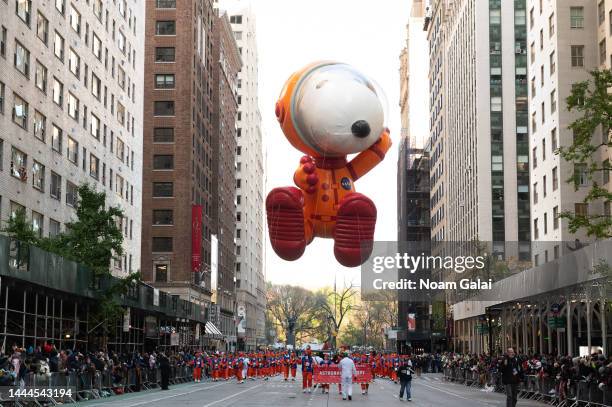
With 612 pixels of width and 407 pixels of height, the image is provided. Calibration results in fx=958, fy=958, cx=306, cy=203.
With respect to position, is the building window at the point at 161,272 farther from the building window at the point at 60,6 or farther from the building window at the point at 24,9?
the building window at the point at 24,9

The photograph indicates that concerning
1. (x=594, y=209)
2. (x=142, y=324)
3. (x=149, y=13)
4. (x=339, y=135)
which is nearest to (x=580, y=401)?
(x=339, y=135)

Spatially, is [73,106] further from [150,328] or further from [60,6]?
[150,328]

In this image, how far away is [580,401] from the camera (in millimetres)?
30781

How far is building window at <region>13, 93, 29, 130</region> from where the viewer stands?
1885 inches

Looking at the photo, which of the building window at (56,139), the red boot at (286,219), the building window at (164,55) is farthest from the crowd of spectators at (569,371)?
the building window at (164,55)

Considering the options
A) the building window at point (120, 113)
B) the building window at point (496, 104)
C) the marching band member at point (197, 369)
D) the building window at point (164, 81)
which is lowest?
the marching band member at point (197, 369)

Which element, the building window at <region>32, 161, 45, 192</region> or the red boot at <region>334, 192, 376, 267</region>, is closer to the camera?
the red boot at <region>334, 192, 376, 267</region>

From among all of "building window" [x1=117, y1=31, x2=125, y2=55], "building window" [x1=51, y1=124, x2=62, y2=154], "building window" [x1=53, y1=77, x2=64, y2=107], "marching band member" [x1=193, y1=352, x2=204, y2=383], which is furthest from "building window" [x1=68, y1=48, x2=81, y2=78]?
"marching band member" [x1=193, y1=352, x2=204, y2=383]

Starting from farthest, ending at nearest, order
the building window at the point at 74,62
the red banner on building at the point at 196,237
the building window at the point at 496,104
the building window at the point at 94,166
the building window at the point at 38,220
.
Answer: the building window at the point at 496,104 → the red banner on building at the point at 196,237 → the building window at the point at 94,166 → the building window at the point at 74,62 → the building window at the point at 38,220

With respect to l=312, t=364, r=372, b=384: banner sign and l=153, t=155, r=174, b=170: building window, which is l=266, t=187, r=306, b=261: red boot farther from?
l=153, t=155, r=174, b=170: building window

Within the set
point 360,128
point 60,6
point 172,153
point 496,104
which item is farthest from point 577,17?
point 360,128

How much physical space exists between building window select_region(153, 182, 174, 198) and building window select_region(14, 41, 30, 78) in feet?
141

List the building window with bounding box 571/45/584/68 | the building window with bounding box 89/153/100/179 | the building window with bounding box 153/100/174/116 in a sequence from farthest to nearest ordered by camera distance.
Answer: the building window with bounding box 153/100/174/116, the building window with bounding box 89/153/100/179, the building window with bounding box 571/45/584/68

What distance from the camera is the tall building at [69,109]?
4762 centimetres
